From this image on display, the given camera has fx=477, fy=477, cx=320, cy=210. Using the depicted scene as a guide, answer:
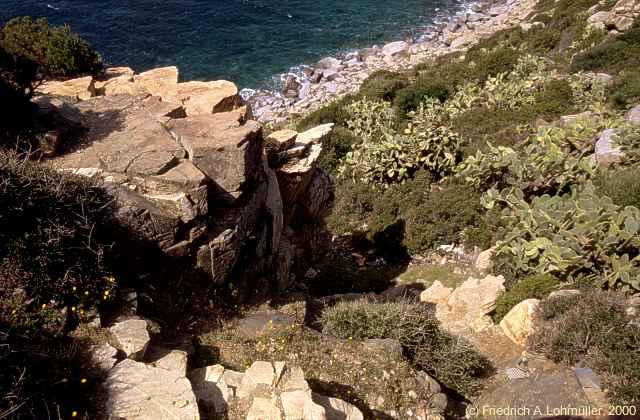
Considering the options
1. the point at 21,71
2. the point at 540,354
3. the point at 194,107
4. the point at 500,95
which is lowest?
the point at 540,354

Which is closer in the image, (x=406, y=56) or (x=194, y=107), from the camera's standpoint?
(x=194, y=107)

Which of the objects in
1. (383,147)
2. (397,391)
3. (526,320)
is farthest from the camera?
(383,147)

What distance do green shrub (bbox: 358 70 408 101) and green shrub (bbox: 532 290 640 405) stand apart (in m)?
20.2

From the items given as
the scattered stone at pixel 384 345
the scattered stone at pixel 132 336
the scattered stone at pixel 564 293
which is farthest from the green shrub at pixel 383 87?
the scattered stone at pixel 132 336

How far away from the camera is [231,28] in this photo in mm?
45812

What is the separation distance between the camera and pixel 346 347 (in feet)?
30.3

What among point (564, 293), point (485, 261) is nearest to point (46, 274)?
point (564, 293)

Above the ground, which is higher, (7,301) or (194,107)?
(194,107)

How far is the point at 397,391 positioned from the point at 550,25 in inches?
1360

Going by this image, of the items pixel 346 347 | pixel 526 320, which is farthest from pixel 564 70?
pixel 346 347

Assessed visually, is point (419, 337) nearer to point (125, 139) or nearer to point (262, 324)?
point (262, 324)

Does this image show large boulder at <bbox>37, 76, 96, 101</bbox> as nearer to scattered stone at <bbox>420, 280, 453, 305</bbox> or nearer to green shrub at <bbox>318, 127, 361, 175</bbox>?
green shrub at <bbox>318, 127, 361, 175</bbox>

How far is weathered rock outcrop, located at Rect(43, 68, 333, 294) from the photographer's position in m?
9.41

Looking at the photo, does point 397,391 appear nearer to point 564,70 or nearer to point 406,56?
point 564,70
